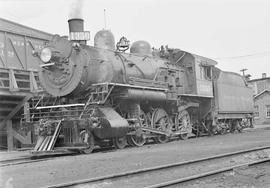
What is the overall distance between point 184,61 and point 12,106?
8219 mm

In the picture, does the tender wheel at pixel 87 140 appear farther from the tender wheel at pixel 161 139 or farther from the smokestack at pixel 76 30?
the tender wheel at pixel 161 139

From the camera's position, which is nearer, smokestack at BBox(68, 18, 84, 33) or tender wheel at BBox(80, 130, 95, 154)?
tender wheel at BBox(80, 130, 95, 154)

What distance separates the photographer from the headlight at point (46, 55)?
43.9ft

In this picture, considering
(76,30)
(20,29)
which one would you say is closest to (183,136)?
(76,30)

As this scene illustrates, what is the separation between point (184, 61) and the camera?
19.8 meters

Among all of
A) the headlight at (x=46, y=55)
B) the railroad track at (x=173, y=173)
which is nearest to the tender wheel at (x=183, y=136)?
the headlight at (x=46, y=55)

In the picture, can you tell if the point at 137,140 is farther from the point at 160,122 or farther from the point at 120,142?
the point at 160,122

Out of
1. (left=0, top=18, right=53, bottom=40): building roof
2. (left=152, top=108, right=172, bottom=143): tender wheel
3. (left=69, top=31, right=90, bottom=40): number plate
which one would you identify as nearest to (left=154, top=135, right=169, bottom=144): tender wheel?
(left=152, top=108, right=172, bottom=143): tender wheel

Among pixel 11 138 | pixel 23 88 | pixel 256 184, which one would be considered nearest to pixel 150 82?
pixel 23 88

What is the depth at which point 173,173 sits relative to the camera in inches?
316

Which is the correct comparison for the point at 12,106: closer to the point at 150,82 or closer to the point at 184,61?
the point at 150,82

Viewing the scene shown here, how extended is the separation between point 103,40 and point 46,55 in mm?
2604

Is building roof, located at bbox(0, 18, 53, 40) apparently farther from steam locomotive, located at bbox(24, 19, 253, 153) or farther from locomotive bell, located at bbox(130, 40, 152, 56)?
locomotive bell, located at bbox(130, 40, 152, 56)

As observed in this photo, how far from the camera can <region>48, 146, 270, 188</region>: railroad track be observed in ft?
22.3
